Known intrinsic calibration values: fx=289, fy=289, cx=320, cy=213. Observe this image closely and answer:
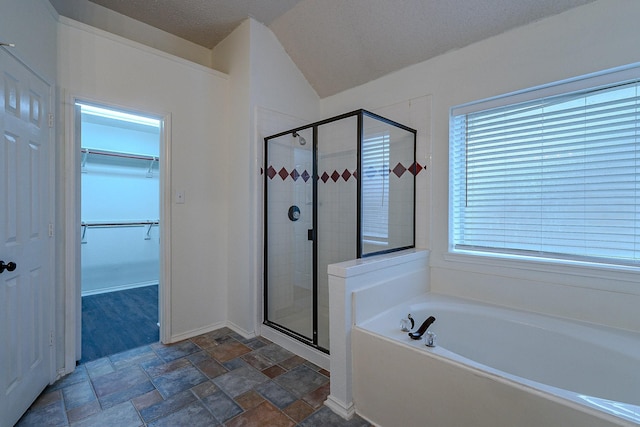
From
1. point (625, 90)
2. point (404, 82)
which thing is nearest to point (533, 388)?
point (625, 90)

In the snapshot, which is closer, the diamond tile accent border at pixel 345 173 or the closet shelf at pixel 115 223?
the diamond tile accent border at pixel 345 173

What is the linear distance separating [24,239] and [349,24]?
2.71m

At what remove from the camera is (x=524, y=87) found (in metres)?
1.98

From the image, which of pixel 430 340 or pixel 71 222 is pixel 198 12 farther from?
pixel 430 340

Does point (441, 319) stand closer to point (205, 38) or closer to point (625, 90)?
point (625, 90)

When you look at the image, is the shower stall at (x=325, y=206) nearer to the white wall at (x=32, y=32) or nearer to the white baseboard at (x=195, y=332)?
the white baseboard at (x=195, y=332)

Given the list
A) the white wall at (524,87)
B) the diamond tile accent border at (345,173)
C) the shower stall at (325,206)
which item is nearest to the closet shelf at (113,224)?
the shower stall at (325,206)

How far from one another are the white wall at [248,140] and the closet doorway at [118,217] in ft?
4.30

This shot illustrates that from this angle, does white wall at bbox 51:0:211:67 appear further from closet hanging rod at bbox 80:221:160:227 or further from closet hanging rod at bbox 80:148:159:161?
closet hanging rod at bbox 80:221:160:227

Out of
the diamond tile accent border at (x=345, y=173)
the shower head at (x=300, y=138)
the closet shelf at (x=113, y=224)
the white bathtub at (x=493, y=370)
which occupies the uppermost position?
the shower head at (x=300, y=138)

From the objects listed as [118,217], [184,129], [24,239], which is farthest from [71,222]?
[118,217]

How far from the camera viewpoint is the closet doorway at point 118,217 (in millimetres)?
3738

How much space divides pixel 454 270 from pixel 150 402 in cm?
230

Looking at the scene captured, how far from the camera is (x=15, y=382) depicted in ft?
5.07
